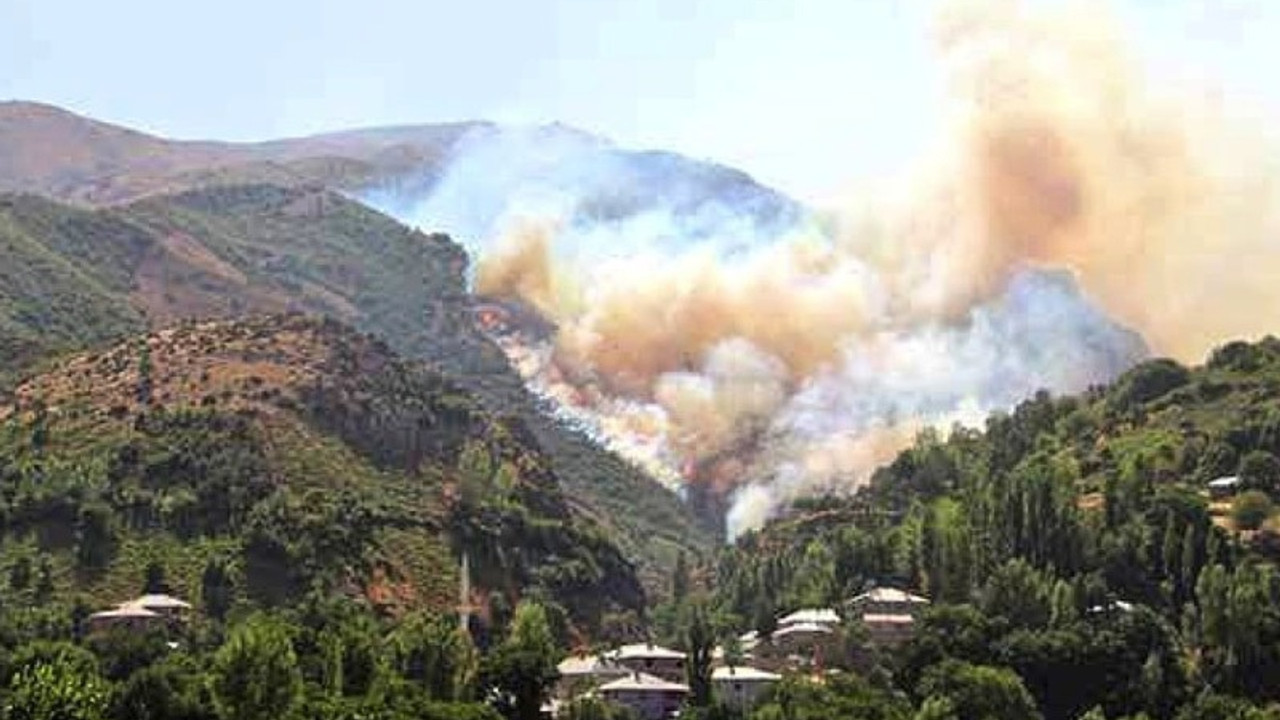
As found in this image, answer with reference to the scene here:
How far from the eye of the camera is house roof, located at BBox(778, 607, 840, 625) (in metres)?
140

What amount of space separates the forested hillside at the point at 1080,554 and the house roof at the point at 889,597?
1505mm

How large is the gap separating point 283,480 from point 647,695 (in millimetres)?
37688

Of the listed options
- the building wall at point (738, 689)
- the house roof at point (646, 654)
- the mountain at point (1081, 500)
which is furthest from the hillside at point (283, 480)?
the building wall at point (738, 689)

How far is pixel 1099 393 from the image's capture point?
198000mm

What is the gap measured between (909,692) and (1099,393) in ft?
281

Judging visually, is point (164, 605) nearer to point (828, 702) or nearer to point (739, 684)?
point (739, 684)

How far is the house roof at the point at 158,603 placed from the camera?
127 meters

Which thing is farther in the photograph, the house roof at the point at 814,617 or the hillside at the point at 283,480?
the house roof at the point at 814,617

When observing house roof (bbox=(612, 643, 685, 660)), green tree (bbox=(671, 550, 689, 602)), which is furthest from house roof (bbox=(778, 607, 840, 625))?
green tree (bbox=(671, 550, 689, 602))

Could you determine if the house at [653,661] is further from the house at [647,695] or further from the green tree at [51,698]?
the green tree at [51,698]

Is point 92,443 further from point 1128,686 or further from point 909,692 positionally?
point 1128,686

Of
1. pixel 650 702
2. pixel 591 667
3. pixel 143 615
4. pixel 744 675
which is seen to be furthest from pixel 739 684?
pixel 143 615

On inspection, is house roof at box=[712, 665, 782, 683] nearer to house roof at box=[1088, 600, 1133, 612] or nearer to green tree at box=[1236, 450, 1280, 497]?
house roof at box=[1088, 600, 1133, 612]

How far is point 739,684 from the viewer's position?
128 meters
